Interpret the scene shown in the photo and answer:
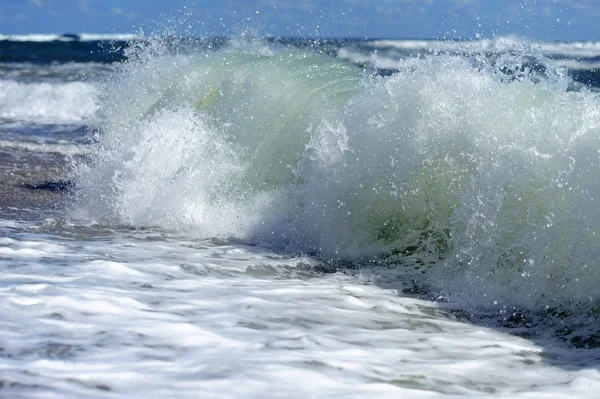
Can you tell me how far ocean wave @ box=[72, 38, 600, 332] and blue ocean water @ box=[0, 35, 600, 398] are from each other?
0.04 feet

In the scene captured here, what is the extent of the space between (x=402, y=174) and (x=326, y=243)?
25.0 inches

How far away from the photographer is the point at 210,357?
3.02m

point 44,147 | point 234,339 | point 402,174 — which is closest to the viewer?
point 234,339

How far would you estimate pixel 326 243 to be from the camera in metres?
5.26

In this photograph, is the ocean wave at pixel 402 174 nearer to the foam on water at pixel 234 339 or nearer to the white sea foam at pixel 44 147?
the foam on water at pixel 234 339

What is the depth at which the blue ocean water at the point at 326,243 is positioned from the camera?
3014 millimetres

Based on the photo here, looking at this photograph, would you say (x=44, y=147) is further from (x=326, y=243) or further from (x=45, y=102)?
(x=45, y=102)

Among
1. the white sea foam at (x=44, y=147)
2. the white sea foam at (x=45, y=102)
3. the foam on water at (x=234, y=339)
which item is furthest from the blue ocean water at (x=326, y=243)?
the white sea foam at (x=45, y=102)

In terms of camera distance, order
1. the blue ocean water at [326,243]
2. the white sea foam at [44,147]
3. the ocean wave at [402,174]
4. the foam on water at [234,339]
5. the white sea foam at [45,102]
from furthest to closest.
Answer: the white sea foam at [45,102] < the white sea foam at [44,147] < the ocean wave at [402,174] < the blue ocean water at [326,243] < the foam on water at [234,339]

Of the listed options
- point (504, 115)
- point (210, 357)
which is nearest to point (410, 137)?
point (504, 115)

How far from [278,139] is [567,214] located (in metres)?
2.95

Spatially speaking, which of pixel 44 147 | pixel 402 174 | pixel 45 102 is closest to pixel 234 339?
pixel 402 174

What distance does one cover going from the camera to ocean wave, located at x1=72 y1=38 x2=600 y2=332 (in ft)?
13.8

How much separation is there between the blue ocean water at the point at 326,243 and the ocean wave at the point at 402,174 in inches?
0.5
